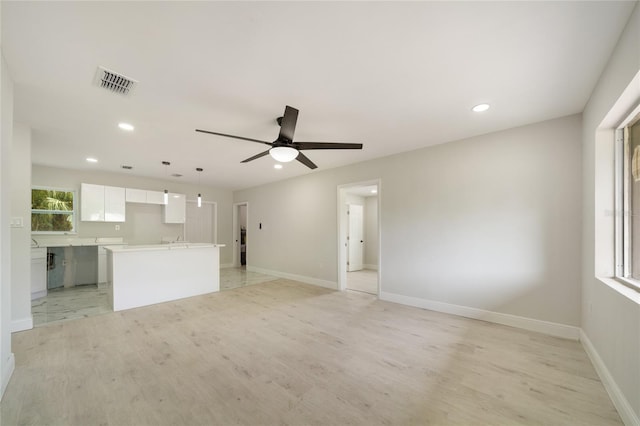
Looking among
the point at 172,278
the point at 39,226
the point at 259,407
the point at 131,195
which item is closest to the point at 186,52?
the point at 259,407

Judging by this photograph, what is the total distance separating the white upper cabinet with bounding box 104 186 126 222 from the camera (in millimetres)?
5750

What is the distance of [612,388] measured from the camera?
1944 millimetres

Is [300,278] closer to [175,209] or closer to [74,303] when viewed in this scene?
[175,209]

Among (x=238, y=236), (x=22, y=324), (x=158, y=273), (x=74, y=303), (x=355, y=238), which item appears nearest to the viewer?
(x=22, y=324)

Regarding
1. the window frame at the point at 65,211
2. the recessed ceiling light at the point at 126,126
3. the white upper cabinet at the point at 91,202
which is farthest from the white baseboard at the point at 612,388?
the window frame at the point at 65,211

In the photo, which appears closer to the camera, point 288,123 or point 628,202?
point 628,202

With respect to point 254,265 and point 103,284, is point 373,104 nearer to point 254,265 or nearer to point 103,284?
point 254,265

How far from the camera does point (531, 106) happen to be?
2738 mm

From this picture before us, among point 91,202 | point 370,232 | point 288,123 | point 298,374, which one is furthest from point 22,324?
point 370,232

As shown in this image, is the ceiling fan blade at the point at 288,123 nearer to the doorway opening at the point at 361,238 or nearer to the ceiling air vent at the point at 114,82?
the ceiling air vent at the point at 114,82

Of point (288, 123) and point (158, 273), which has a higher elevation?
point (288, 123)

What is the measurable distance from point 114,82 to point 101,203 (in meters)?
4.79

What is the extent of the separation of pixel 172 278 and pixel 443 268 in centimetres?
479

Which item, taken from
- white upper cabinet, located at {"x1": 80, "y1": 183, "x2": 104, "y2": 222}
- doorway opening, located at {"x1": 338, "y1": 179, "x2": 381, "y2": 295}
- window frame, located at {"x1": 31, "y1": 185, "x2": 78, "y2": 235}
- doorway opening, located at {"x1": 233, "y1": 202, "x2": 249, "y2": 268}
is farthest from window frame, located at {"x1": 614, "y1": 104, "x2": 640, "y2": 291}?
window frame, located at {"x1": 31, "y1": 185, "x2": 78, "y2": 235}
